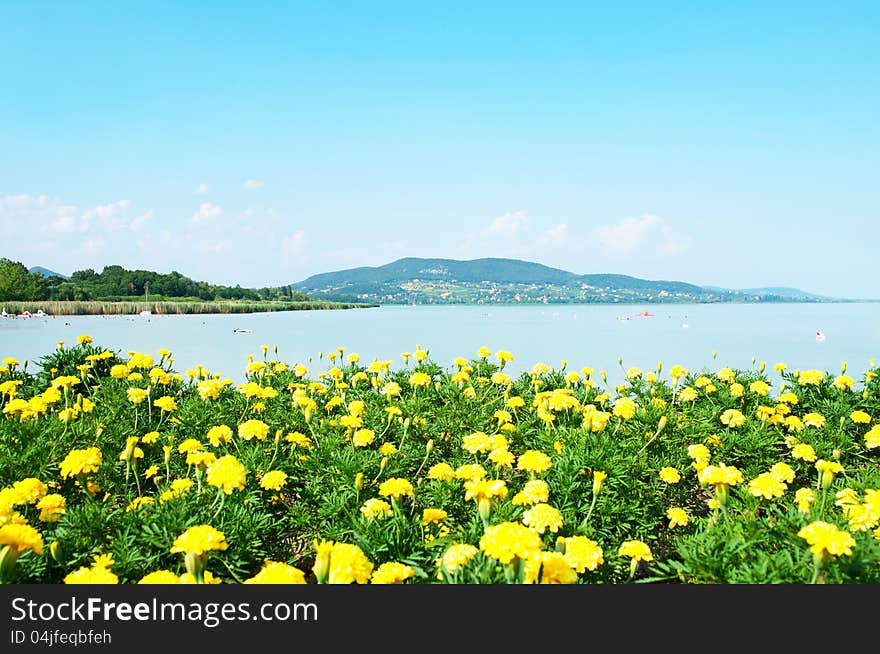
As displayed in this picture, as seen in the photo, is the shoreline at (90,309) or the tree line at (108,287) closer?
the shoreline at (90,309)

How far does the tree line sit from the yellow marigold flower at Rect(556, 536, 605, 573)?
5245cm

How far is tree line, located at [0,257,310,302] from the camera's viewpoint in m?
51.0

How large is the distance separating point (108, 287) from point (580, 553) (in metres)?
63.6

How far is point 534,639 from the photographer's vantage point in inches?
64.4

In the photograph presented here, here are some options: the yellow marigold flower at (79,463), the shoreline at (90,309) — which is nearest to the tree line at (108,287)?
the shoreline at (90,309)

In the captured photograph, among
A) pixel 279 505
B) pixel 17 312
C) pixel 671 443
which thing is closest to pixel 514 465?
pixel 671 443

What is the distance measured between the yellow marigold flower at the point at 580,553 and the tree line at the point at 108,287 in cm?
5245

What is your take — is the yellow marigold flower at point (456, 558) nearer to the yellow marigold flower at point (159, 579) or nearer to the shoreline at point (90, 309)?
the yellow marigold flower at point (159, 579)

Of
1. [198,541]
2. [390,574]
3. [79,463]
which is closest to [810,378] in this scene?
[390,574]

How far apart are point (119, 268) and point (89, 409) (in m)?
69.1

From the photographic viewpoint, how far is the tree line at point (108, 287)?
51000mm

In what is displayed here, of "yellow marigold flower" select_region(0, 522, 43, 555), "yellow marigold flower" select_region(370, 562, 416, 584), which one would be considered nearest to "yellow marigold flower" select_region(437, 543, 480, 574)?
"yellow marigold flower" select_region(370, 562, 416, 584)

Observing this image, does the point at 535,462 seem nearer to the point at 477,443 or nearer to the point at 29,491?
the point at 477,443

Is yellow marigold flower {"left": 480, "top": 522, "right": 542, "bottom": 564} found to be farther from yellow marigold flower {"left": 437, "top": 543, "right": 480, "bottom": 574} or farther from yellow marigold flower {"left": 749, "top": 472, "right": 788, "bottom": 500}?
yellow marigold flower {"left": 749, "top": 472, "right": 788, "bottom": 500}
